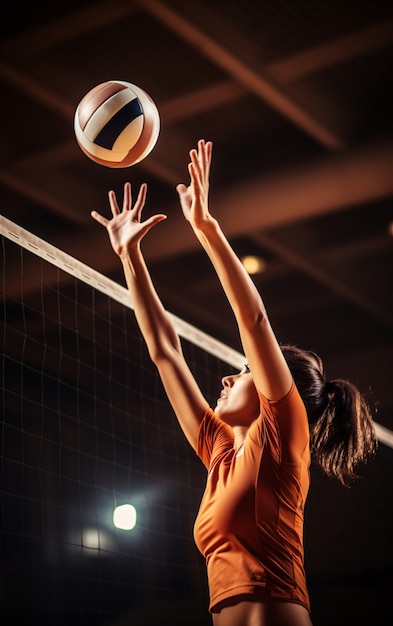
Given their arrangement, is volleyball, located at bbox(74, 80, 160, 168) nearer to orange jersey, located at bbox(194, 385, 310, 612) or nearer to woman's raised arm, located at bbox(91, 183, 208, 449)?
woman's raised arm, located at bbox(91, 183, 208, 449)

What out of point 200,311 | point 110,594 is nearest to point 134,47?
point 200,311

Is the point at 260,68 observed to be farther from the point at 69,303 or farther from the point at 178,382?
the point at 69,303

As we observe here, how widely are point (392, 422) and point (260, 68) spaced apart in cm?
793

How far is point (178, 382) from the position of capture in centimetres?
329

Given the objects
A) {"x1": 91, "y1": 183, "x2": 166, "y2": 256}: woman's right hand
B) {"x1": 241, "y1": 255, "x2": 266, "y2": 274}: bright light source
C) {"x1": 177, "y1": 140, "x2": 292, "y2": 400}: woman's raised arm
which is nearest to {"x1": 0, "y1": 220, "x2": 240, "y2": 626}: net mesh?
{"x1": 241, "y1": 255, "x2": 266, "y2": 274}: bright light source

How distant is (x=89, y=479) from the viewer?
12.8m

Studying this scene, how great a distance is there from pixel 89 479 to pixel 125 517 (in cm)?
116

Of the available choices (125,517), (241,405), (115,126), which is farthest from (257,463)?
(125,517)

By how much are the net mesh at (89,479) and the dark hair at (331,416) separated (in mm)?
6183

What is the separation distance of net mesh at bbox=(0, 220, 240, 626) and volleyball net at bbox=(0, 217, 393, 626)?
0.08 ft

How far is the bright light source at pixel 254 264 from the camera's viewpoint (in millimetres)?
9242

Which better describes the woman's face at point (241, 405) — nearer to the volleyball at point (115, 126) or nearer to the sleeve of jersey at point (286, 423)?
the sleeve of jersey at point (286, 423)

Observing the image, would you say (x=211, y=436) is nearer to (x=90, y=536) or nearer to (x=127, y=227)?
(x=127, y=227)

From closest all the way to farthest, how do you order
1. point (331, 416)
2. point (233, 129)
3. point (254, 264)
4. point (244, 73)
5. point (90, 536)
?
1. point (331, 416)
2. point (244, 73)
3. point (233, 129)
4. point (254, 264)
5. point (90, 536)
